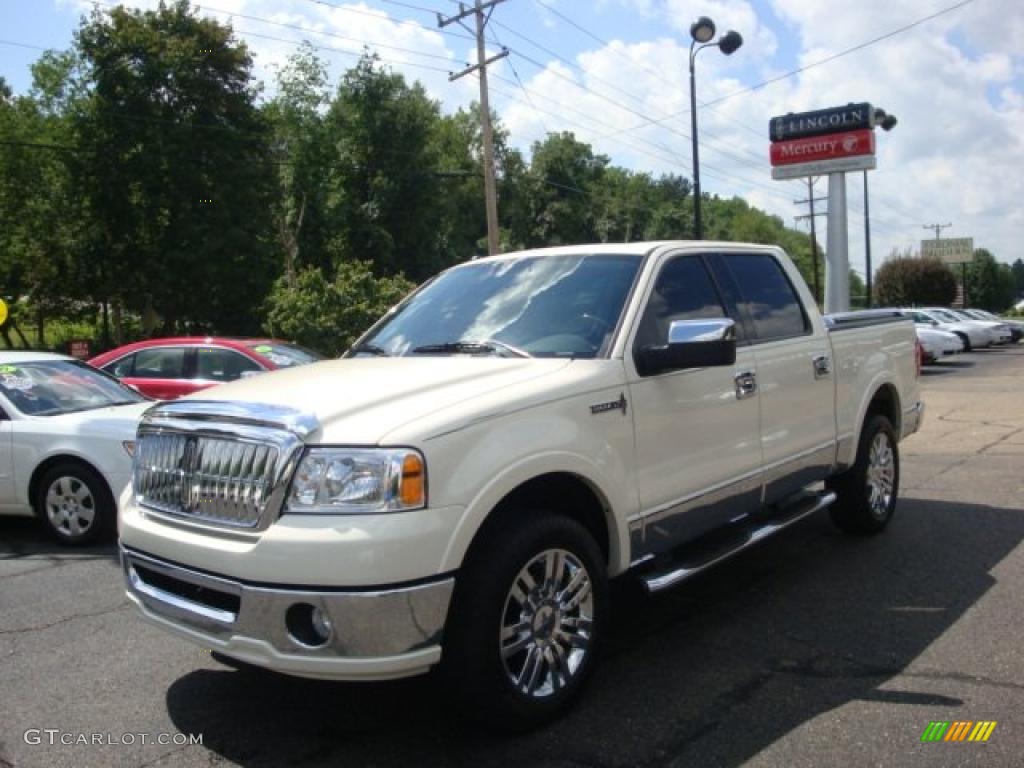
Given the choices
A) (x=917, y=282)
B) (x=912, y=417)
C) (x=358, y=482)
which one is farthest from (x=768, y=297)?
(x=917, y=282)

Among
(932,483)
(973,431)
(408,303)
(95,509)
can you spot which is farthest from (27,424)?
(973,431)

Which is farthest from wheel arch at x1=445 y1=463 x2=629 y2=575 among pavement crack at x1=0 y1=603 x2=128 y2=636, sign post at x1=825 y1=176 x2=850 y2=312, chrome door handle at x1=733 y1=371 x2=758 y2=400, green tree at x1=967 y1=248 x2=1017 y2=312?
green tree at x1=967 y1=248 x2=1017 y2=312

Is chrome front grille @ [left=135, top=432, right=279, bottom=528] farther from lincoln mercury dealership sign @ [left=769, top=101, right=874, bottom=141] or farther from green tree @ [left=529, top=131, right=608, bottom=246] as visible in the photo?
green tree @ [left=529, top=131, right=608, bottom=246]

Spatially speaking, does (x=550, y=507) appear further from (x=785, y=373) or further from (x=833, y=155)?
(x=833, y=155)

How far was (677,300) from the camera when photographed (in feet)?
14.9

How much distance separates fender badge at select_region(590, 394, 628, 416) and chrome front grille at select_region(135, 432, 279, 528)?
1349mm

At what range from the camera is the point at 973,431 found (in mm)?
11789

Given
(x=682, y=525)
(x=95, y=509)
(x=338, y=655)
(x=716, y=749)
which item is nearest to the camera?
(x=338, y=655)

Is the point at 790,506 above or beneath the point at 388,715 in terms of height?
above

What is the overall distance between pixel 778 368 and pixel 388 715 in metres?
2.84

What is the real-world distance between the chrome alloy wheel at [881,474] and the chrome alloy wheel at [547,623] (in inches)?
131

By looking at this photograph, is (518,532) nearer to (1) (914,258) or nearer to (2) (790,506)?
(2) (790,506)

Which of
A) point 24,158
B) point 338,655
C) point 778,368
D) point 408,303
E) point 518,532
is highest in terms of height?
point 24,158

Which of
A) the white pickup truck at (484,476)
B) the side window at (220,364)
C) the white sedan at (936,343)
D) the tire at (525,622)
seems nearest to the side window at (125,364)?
the side window at (220,364)
